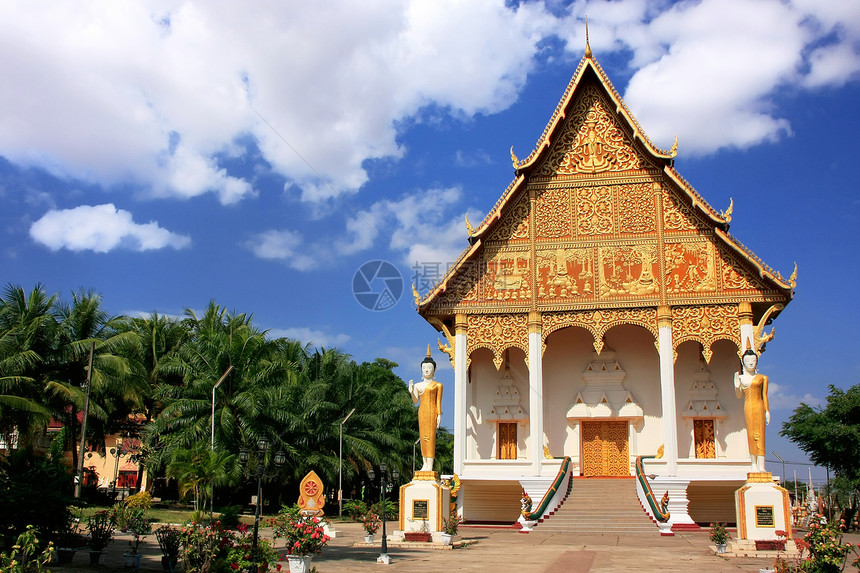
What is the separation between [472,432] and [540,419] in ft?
8.25

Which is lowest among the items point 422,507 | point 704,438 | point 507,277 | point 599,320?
point 422,507

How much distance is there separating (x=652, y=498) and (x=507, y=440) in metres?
5.47

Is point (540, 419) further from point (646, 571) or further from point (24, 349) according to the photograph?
point (24, 349)

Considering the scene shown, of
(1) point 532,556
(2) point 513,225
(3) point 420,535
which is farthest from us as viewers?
(2) point 513,225

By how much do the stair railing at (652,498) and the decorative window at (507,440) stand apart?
145 inches

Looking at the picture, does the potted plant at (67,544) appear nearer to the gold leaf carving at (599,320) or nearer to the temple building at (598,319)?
the temple building at (598,319)

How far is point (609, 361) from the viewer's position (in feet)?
72.2

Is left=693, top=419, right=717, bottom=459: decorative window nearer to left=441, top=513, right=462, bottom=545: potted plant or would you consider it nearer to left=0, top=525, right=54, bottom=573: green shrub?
left=441, top=513, right=462, bottom=545: potted plant

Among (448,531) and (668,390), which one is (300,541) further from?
(668,390)

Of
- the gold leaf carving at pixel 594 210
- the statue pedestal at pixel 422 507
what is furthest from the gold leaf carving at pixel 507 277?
the statue pedestal at pixel 422 507

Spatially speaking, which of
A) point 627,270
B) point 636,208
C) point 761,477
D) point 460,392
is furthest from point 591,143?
point 761,477

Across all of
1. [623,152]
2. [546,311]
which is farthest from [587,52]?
[546,311]

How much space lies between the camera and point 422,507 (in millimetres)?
15500

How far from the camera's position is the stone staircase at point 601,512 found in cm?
1716
